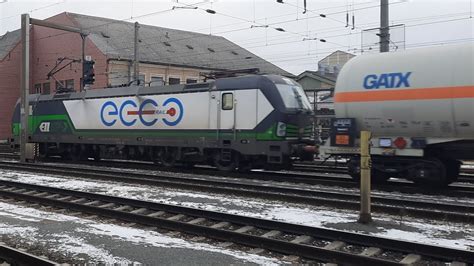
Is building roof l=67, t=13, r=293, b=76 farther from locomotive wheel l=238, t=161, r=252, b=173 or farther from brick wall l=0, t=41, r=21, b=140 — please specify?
locomotive wheel l=238, t=161, r=252, b=173

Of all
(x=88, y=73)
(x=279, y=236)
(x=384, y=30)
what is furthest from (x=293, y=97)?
(x=88, y=73)

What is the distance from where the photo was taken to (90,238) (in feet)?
24.2

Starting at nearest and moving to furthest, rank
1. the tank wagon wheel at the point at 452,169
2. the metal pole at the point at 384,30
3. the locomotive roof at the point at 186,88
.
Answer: the tank wagon wheel at the point at 452,169
the locomotive roof at the point at 186,88
the metal pole at the point at 384,30

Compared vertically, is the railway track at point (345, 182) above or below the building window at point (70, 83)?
below

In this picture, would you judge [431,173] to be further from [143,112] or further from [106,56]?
[106,56]

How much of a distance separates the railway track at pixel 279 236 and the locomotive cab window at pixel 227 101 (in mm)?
7157

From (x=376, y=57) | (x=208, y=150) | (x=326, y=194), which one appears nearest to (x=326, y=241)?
(x=326, y=194)

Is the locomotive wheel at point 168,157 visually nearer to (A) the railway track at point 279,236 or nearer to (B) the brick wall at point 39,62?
(A) the railway track at point 279,236

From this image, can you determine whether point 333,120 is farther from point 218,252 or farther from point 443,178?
point 218,252

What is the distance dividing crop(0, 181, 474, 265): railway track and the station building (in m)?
35.1

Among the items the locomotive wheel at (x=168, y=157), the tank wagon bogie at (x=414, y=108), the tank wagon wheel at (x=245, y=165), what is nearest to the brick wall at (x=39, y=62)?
the locomotive wheel at (x=168, y=157)

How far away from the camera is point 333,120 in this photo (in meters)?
13.8

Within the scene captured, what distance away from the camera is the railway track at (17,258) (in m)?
5.74

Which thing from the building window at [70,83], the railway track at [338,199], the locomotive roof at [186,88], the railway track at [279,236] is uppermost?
Result: the building window at [70,83]
